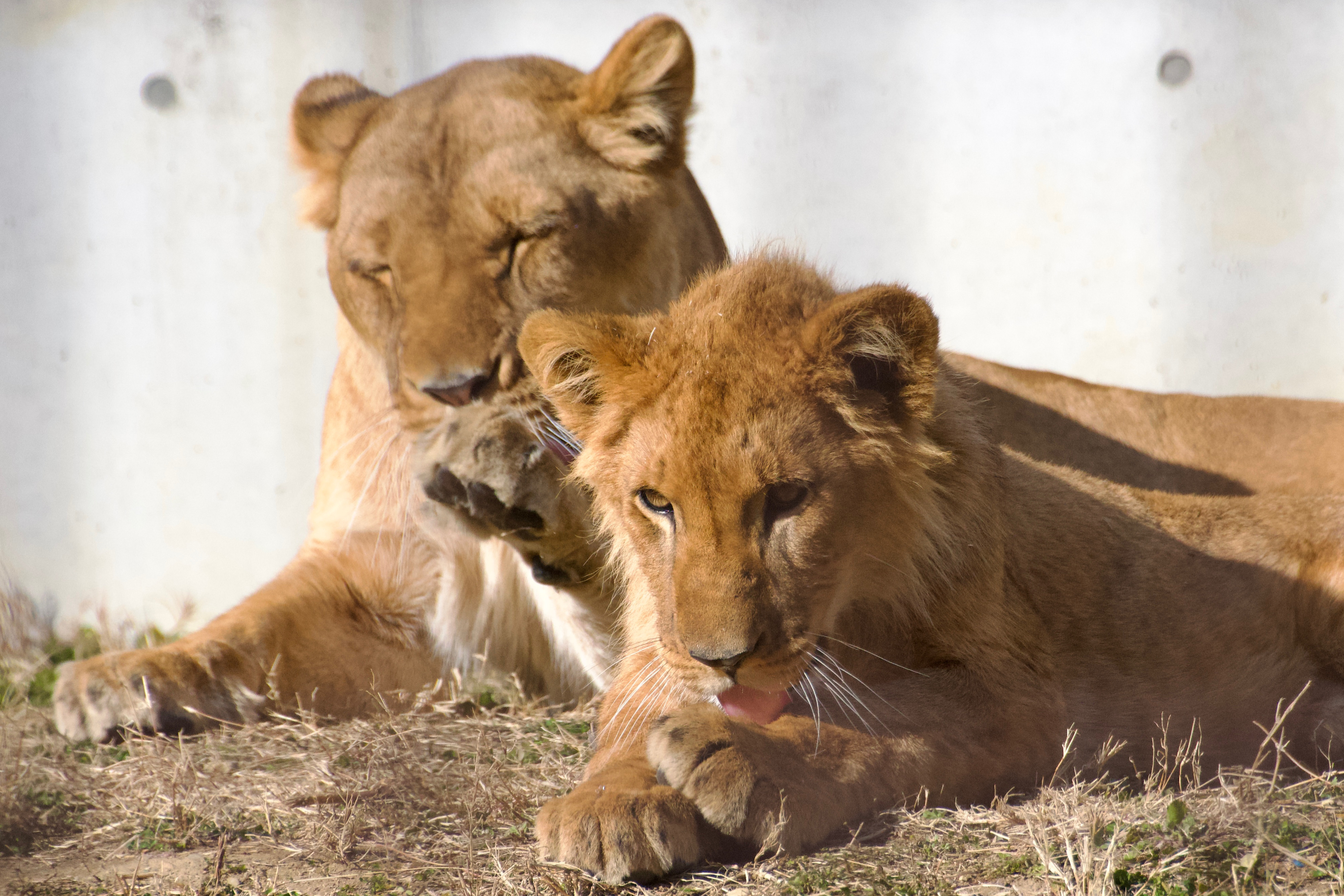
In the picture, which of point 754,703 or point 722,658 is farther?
point 754,703

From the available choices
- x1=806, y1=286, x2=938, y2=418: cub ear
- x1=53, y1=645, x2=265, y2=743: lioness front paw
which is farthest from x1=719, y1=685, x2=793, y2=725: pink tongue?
x1=53, y1=645, x2=265, y2=743: lioness front paw

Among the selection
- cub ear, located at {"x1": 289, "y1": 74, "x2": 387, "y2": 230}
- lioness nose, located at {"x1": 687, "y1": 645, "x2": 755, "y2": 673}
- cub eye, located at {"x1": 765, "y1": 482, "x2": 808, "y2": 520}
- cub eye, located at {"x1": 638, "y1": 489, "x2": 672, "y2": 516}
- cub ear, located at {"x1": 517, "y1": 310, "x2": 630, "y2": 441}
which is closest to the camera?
lioness nose, located at {"x1": 687, "y1": 645, "x2": 755, "y2": 673}

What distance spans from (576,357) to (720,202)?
2.62m

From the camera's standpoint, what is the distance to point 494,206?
3127 mm

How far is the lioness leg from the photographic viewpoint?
10.6ft

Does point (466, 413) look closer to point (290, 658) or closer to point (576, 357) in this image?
point (576, 357)

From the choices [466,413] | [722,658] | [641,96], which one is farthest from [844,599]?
[641,96]

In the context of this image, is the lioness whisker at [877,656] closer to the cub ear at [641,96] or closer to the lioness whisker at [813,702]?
the lioness whisker at [813,702]

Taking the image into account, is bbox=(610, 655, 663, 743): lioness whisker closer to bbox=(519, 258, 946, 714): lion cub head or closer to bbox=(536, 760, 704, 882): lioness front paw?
bbox=(519, 258, 946, 714): lion cub head

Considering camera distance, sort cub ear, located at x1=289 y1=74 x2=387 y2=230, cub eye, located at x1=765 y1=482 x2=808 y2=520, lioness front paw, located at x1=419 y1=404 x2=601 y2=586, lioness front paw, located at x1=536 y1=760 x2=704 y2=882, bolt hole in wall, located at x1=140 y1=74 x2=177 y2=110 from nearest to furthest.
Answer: lioness front paw, located at x1=536 y1=760 x2=704 y2=882
cub eye, located at x1=765 y1=482 x2=808 y2=520
lioness front paw, located at x1=419 y1=404 x2=601 y2=586
cub ear, located at x1=289 y1=74 x2=387 y2=230
bolt hole in wall, located at x1=140 y1=74 x2=177 y2=110

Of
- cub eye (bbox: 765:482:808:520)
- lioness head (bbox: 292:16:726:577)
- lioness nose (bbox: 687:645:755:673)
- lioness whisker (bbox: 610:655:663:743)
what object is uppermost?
lioness head (bbox: 292:16:726:577)

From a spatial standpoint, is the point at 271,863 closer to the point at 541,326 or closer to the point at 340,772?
A: the point at 340,772

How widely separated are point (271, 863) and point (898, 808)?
1107mm

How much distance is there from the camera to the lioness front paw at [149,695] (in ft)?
10.5
